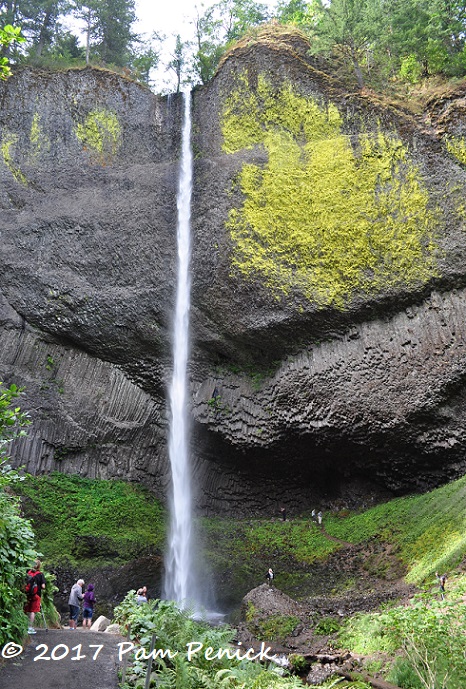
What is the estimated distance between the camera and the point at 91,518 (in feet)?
59.2

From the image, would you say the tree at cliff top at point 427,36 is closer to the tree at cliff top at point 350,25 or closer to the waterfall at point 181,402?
the tree at cliff top at point 350,25

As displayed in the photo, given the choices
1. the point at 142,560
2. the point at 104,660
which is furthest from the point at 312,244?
the point at 104,660

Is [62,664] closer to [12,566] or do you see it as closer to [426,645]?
[12,566]

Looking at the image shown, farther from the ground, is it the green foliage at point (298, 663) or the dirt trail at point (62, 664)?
the dirt trail at point (62, 664)

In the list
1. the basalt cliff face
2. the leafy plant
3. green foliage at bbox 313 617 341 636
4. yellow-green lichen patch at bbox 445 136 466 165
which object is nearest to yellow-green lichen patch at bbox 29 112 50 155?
the basalt cliff face

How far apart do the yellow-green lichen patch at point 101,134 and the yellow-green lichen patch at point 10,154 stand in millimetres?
2476

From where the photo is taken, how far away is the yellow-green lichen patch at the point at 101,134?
23.4m

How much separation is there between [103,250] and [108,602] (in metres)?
11.8

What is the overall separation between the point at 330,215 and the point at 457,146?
16.0 ft

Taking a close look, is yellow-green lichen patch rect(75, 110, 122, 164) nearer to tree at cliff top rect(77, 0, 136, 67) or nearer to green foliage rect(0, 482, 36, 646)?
tree at cliff top rect(77, 0, 136, 67)

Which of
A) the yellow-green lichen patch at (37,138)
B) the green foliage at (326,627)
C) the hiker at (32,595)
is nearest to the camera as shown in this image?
the hiker at (32,595)

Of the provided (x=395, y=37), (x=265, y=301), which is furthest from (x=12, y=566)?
(x=395, y=37)

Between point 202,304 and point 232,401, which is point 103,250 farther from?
point 232,401

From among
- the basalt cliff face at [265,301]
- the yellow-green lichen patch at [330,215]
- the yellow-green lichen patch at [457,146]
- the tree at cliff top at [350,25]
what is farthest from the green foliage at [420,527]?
the tree at cliff top at [350,25]
